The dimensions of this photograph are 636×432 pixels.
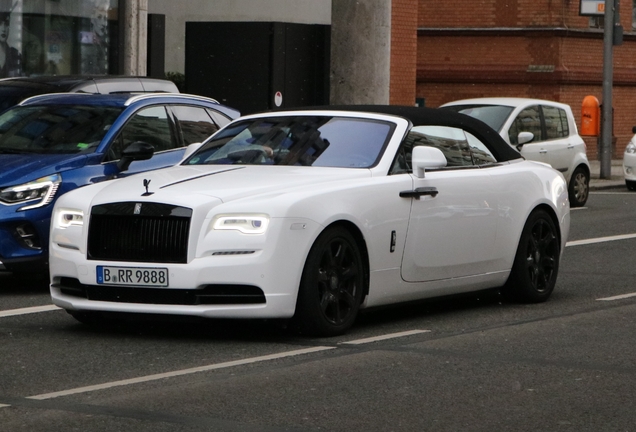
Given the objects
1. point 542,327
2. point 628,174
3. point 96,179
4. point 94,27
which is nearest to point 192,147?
point 96,179

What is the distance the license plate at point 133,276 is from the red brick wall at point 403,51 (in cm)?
2177

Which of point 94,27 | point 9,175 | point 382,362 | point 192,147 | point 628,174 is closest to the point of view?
point 382,362

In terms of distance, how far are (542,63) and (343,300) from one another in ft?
88.7

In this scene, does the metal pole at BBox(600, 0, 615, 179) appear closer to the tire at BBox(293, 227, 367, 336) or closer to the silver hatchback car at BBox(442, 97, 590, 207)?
the silver hatchback car at BBox(442, 97, 590, 207)

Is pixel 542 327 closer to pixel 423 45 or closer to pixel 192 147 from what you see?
pixel 192 147

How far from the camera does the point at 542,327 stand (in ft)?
31.2

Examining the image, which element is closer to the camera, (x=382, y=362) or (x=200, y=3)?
(x=382, y=362)

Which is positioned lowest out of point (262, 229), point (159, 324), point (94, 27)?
point (159, 324)

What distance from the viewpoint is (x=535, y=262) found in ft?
35.4

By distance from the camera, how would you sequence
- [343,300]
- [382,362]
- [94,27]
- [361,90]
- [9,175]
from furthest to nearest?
1. [94,27]
2. [361,90]
3. [9,175]
4. [343,300]
5. [382,362]

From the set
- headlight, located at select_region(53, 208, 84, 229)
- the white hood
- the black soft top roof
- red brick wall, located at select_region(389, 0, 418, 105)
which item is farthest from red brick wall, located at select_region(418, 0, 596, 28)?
headlight, located at select_region(53, 208, 84, 229)

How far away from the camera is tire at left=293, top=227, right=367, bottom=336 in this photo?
8.64 m

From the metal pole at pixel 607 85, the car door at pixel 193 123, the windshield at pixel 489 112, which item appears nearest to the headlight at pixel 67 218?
the car door at pixel 193 123

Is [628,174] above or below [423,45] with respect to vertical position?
below
